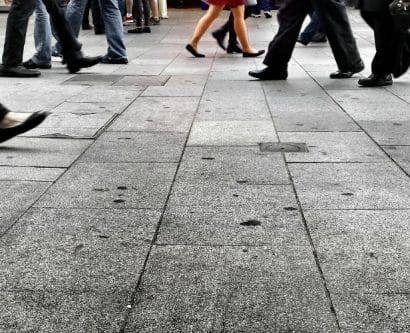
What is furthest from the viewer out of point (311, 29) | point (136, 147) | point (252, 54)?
point (311, 29)

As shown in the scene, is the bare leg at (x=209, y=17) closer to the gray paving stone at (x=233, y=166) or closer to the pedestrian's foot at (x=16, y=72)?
the pedestrian's foot at (x=16, y=72)

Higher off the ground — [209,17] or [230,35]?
[209,17]

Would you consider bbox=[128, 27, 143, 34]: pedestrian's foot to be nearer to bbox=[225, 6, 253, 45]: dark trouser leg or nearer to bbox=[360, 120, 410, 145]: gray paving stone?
bbox=[225, 6, 253, 45]: dark trouser leg

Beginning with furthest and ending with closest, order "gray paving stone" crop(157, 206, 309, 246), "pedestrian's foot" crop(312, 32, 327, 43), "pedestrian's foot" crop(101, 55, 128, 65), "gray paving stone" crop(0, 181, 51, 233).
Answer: "pedestrian's foot" crop(312, 32, 327, 43) → "pedestrian's foot" crop(101, 55, 128, 65) → "gray paving stone" crop(0, 181, 51, 233) → "gray paving stone" crop(157, 206, 309, 246)

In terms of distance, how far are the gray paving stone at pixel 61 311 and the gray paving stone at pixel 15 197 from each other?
2.43 feet

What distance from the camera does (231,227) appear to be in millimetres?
3037

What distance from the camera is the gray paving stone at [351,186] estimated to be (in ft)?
11.0

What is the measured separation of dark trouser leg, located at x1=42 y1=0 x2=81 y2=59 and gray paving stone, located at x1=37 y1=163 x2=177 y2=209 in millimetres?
2137

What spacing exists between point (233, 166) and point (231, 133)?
0.88 meters

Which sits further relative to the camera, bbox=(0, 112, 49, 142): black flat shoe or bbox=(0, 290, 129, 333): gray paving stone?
bbox=(0, 112, 49, 142): black flat shoe

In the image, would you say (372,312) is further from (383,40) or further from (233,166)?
(383,40)

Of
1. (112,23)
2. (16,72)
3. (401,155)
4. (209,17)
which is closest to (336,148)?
(401,155)

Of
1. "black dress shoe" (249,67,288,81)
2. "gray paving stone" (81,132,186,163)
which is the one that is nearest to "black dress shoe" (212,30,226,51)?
"black dress shoe" (249,67,288,81)

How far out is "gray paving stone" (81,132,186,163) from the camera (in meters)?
4.27
